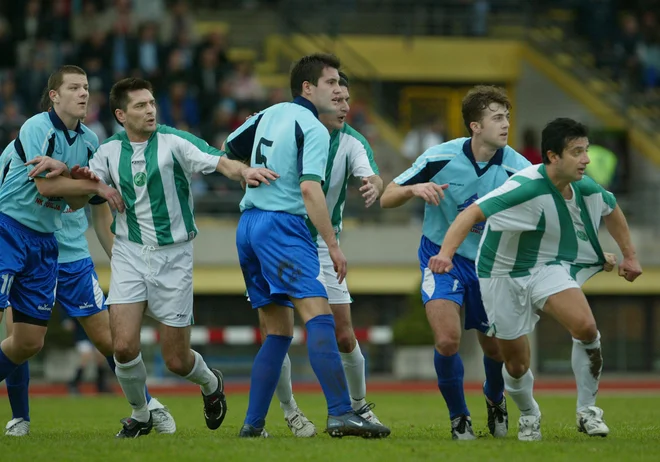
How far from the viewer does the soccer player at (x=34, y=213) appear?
9.58m

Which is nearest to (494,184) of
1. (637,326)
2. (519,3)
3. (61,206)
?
(61,206)

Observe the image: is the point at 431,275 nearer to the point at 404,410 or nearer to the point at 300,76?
the point at 300,76

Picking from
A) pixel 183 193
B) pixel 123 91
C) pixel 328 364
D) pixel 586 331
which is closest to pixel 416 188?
pixel 328 364

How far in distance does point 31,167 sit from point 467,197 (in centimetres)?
343

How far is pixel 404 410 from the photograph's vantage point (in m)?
14.2

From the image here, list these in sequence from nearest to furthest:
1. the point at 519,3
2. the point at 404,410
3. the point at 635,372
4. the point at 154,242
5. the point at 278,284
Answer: the point at 278,284 → the point at 154,242 → the point at 404,410 → the point at 635,372 → the point at 519,3

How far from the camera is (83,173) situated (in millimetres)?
9219

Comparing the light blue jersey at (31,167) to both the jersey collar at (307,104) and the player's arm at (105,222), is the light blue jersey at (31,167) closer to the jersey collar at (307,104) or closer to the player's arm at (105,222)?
the player's arm at (105,222)

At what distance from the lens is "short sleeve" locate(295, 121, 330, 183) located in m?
8.55

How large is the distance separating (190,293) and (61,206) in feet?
4.33

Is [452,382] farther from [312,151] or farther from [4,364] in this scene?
[4,364]

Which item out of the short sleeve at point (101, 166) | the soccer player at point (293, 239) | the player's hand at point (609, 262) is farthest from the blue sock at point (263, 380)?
the player's hand at point (609, 262)

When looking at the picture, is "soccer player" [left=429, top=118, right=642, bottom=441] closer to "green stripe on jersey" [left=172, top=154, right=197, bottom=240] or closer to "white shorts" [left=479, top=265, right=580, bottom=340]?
"white shorts" [left=479, top=265, right=580, bottom=340]

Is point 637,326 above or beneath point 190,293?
beneath
